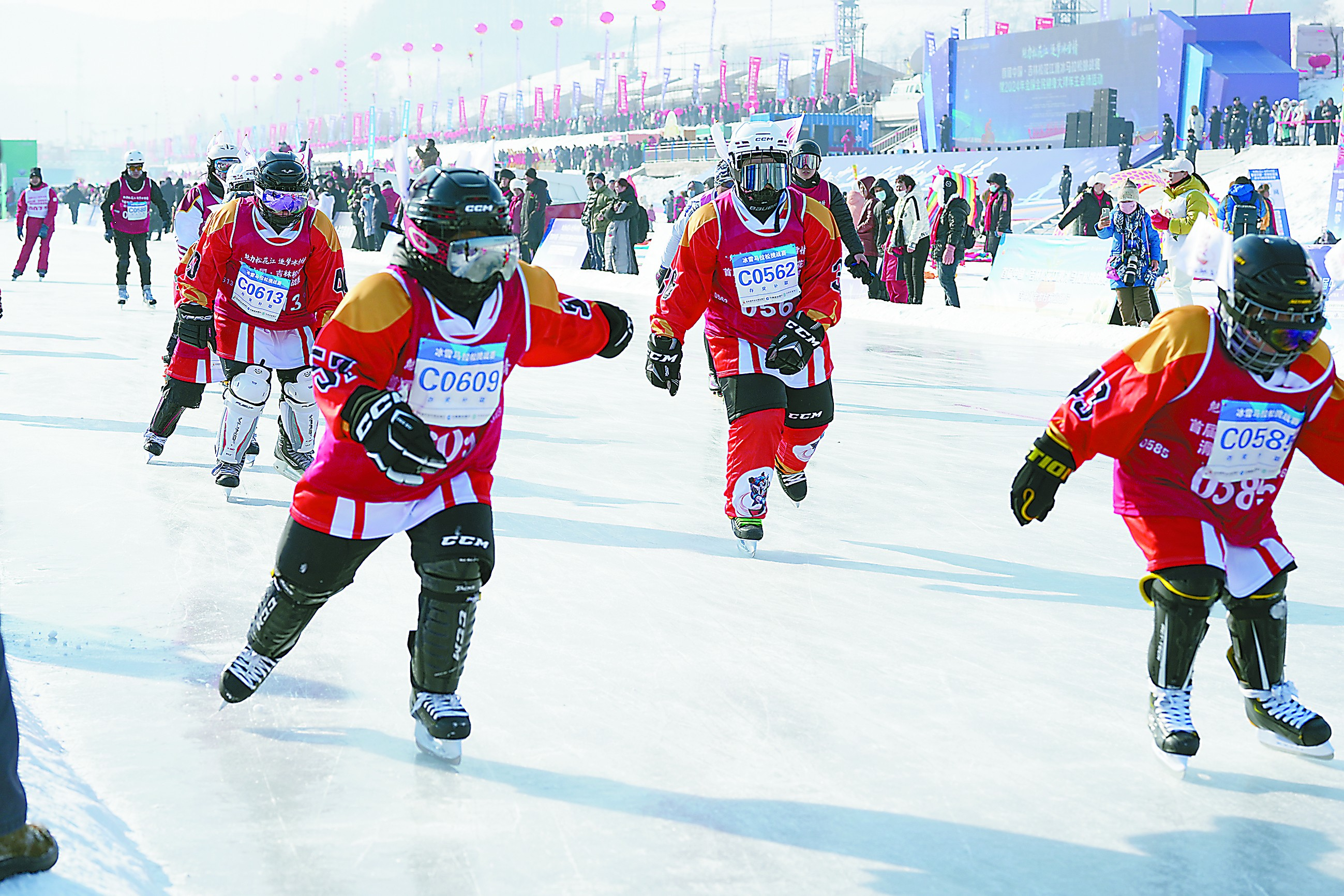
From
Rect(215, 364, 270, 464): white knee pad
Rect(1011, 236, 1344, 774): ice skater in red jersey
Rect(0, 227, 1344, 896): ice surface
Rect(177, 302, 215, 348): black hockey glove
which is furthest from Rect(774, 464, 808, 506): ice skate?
Rect(177, 302, 215, 348): black hockey glove

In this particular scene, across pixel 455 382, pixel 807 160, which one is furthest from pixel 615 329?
pixel 807 160

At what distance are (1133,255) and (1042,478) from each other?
29.9 feet

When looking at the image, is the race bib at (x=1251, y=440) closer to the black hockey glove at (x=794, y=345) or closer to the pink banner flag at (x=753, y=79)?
the black hockey glove at (x=794, y=345)

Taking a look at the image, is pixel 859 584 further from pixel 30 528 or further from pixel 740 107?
pixel 740 107

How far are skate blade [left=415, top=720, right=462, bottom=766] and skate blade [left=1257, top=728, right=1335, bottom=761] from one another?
1.99 m

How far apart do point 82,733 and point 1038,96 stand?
31947 mm

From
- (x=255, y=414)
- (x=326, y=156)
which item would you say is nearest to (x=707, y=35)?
(x=326, y=156)

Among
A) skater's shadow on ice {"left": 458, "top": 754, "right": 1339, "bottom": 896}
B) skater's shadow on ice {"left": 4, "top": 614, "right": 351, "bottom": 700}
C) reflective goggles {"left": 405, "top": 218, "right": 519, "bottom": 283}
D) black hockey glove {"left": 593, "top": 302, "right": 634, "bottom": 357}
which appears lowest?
skater's shadow on ice {"left": 458, "top": 754, "right": 1339, "bottom": 896}

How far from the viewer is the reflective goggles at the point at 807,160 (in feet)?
27.1

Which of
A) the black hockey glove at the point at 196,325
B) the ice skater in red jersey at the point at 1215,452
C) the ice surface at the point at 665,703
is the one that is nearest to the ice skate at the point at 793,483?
the ice surface at the point at 665,703

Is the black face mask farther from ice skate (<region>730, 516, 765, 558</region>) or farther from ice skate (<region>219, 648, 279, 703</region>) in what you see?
ice skate (<region>730, 516, 765, 558</region>)

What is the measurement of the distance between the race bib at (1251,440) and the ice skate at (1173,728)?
0.54m

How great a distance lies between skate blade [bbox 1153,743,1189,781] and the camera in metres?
3.12

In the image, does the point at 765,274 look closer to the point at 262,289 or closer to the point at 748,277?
the point at 748,277
